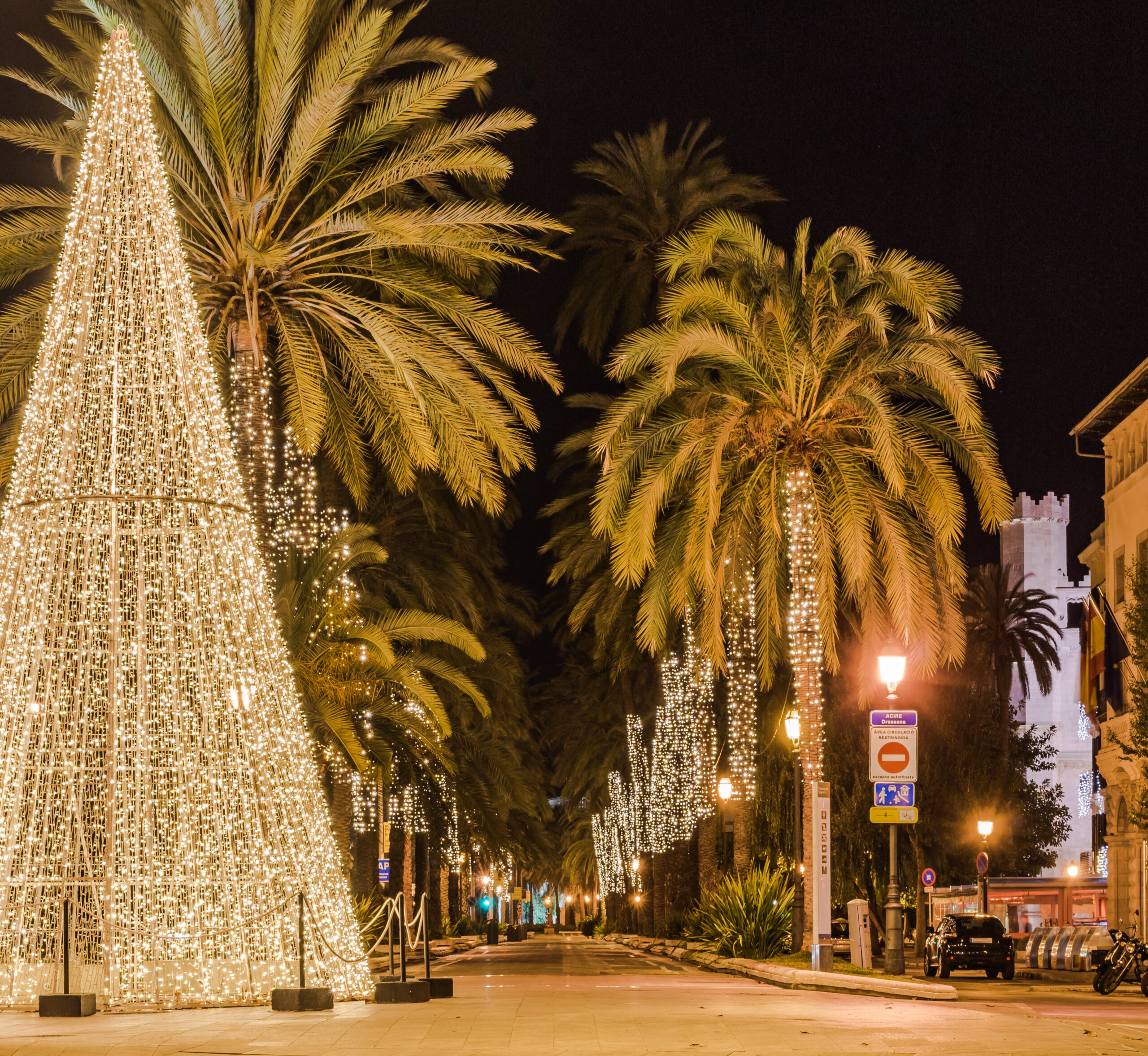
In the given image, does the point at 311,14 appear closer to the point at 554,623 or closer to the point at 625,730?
the point at 554,623

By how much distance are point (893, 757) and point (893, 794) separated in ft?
1.75

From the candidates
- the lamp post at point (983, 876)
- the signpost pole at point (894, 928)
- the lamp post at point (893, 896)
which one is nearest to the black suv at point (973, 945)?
the lamp post at point (893, 896)

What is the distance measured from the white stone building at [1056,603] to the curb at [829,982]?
86.7 meters

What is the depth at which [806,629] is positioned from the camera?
2498cm

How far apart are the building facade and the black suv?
33.2 ft

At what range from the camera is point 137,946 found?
15.0 meters

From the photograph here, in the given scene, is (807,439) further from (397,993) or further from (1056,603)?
(1056,603)

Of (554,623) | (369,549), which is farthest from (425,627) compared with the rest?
(554,623)

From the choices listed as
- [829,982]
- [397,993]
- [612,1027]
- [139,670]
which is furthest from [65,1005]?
[829,982]

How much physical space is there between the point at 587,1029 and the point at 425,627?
11801mm

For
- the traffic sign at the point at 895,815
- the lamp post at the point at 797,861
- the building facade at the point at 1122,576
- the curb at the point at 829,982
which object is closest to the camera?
the curb at the point at 829,982

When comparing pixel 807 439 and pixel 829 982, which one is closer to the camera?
pixel 829 982

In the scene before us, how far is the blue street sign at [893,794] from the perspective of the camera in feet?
72.1

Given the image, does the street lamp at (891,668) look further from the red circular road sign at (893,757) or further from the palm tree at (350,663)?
the palm tree at (350,663)
